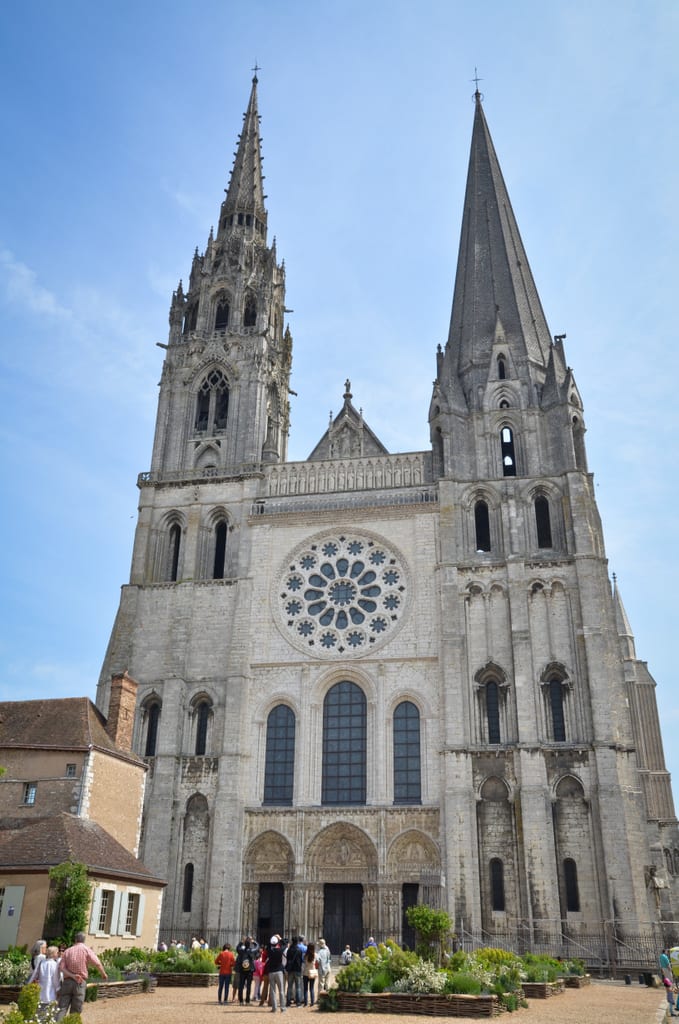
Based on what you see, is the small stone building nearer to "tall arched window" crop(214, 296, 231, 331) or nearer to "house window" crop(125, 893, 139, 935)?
"house window" crop(125, 893, 139, 935)

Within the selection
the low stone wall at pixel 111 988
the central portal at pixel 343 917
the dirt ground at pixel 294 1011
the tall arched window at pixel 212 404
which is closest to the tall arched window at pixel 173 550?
the tall arched window at pixel 212 404

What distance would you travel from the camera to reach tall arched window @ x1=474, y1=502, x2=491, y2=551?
34125 mm

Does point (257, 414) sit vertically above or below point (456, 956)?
above

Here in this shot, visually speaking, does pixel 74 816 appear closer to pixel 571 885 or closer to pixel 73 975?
pixel 73 975

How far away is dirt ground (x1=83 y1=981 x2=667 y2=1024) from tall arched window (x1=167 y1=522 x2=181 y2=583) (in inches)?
706

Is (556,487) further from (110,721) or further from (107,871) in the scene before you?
(107,871)

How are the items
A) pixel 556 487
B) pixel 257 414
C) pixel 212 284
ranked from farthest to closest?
pixel 212 284, pixel 257 414, pixel 556 487

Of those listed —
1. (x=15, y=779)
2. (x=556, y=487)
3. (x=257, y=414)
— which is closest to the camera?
(x=15, y=779)

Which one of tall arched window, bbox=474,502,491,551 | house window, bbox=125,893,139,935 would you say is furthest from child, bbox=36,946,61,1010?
tall arched window, bbox=474,502,491,551

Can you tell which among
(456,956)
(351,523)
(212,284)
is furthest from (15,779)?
(212,284)

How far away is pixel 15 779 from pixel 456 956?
12432 millimetres

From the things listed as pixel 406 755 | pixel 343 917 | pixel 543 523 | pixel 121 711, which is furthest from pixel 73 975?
pixel 543 523

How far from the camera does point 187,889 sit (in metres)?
30.3

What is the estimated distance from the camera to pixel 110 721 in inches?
1145
